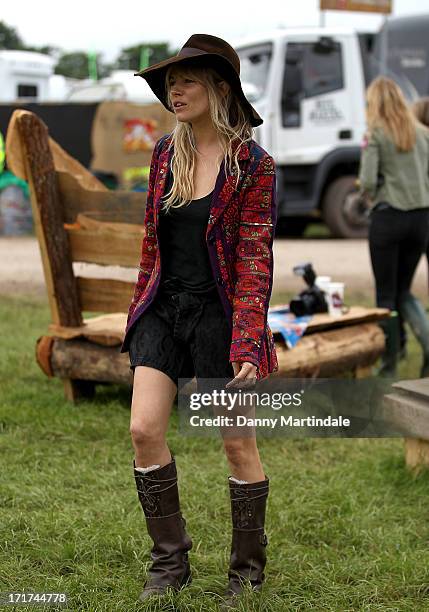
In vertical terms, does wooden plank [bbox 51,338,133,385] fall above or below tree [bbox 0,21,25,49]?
below

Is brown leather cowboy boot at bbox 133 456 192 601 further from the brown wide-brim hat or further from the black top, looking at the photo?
the brown wide-brim hat

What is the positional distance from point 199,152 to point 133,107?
39.7ft

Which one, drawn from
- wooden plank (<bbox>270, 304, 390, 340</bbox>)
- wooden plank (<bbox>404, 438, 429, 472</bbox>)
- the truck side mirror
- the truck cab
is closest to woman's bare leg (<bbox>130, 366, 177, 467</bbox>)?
wooden plank (<bbox>404, 438, 429, 472</bbox>)

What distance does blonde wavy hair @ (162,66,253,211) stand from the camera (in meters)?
2.83

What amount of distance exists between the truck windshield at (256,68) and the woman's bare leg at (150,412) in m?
11.6

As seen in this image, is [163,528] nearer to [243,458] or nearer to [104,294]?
[243,458]

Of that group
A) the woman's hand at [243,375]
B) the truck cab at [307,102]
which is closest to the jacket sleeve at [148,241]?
the woman's hand at [243,375]

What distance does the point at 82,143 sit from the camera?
14609 millimetres

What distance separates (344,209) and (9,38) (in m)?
42.2

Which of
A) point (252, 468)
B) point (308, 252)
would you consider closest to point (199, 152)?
point (252, 468)

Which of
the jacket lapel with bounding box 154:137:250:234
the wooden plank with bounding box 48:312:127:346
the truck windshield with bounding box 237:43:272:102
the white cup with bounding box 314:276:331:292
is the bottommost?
the wooden plank with bounding box 48:312:127:346

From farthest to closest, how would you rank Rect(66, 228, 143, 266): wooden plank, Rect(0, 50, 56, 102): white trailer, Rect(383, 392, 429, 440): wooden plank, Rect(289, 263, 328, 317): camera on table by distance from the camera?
Rect(0, 50, 56, 102): white trailer
Rect(289, 263, 328, 317): camera on table
Rect(66, 228, 143, 266): wooden plank
Rect(383, 392, 429, 440): wooden plank

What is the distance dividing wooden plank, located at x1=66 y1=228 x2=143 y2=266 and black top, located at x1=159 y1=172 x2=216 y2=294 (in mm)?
2211

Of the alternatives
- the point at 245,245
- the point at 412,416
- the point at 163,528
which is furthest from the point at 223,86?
the point at 412,416
